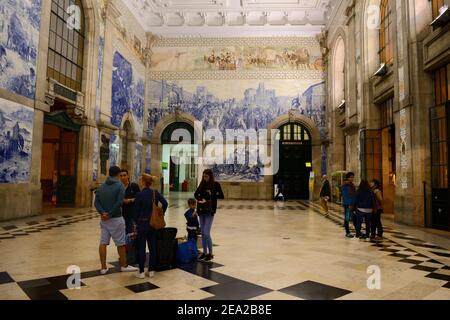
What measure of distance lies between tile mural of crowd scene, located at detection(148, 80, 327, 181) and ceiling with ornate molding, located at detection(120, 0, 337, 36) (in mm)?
3431

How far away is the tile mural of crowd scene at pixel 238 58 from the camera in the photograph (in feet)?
65.8

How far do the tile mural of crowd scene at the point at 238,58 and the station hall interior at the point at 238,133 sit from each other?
0.09 meters

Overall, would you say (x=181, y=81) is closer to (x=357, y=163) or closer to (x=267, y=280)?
(x=357, y=163)

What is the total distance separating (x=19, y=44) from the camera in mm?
9211

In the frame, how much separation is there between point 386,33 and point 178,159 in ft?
72.2

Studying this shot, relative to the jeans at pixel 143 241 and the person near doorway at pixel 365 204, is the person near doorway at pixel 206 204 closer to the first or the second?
the jeans at pixel 143 241

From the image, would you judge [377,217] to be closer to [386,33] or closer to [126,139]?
[386,33]

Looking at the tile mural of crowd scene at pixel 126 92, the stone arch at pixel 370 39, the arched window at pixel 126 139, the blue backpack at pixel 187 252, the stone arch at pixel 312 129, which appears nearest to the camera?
the blue backpack at pixel 187 252

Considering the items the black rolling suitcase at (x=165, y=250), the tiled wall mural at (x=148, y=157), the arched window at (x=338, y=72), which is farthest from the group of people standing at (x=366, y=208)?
the tiled wall mural at (x=148, y=157)

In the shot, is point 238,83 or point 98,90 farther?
point 238,83

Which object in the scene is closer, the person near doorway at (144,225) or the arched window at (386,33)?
the person near doorway at (144,225)

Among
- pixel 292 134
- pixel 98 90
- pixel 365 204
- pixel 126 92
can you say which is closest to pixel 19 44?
pixel 98 90

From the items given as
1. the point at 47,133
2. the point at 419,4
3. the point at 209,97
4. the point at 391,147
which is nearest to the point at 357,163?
the point at 391,147

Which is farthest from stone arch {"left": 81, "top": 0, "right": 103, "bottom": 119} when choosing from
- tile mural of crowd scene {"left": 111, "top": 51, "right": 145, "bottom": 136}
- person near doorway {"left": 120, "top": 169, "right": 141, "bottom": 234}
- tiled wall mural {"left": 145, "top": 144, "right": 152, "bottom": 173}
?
person near doorway {"left": 120, "top": 169, "right": 141, "bottom": 234}
